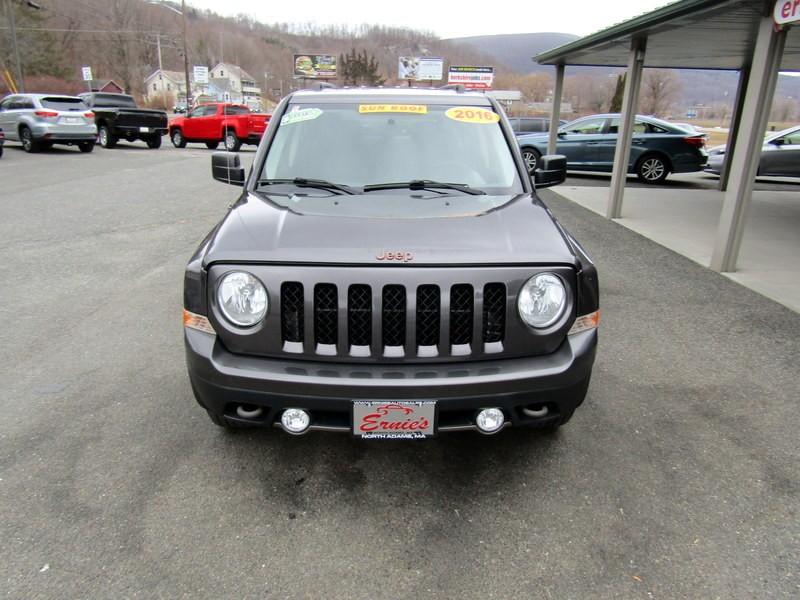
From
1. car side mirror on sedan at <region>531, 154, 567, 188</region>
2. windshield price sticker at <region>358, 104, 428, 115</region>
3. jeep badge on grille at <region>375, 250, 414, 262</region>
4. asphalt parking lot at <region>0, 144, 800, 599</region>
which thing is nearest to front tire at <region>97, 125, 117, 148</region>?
asphalt parking lot at <region>0, 144, 800, 599</region>

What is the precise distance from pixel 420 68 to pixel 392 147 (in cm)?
5429

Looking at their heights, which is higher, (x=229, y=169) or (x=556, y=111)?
(x=556, y=111)

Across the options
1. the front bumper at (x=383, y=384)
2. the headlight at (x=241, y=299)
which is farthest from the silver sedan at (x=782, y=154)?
the headlight at (x=241, y=299)

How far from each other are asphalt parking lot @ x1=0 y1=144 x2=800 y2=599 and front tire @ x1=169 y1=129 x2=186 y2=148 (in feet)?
67.9

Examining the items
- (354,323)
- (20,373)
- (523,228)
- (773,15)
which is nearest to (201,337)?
(354,323)

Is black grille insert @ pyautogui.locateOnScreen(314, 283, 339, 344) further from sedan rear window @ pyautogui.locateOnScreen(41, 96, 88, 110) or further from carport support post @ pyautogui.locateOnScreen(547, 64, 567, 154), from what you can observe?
sedan rear window @ pyautogui.locateOnScreen(41, 96, 88, 110)

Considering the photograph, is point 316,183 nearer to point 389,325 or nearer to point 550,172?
point 389,325

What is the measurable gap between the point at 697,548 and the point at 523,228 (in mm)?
1556

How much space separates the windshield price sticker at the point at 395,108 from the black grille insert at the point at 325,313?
5.79 ft

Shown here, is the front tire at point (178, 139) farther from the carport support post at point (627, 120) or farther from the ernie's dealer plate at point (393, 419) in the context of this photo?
the ernie's dealer plate at point (393, 419)

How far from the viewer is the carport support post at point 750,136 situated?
5.99 m

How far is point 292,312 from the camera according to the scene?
2.46 metres

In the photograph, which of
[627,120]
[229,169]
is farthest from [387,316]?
[627,120]

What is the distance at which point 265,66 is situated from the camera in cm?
10300
